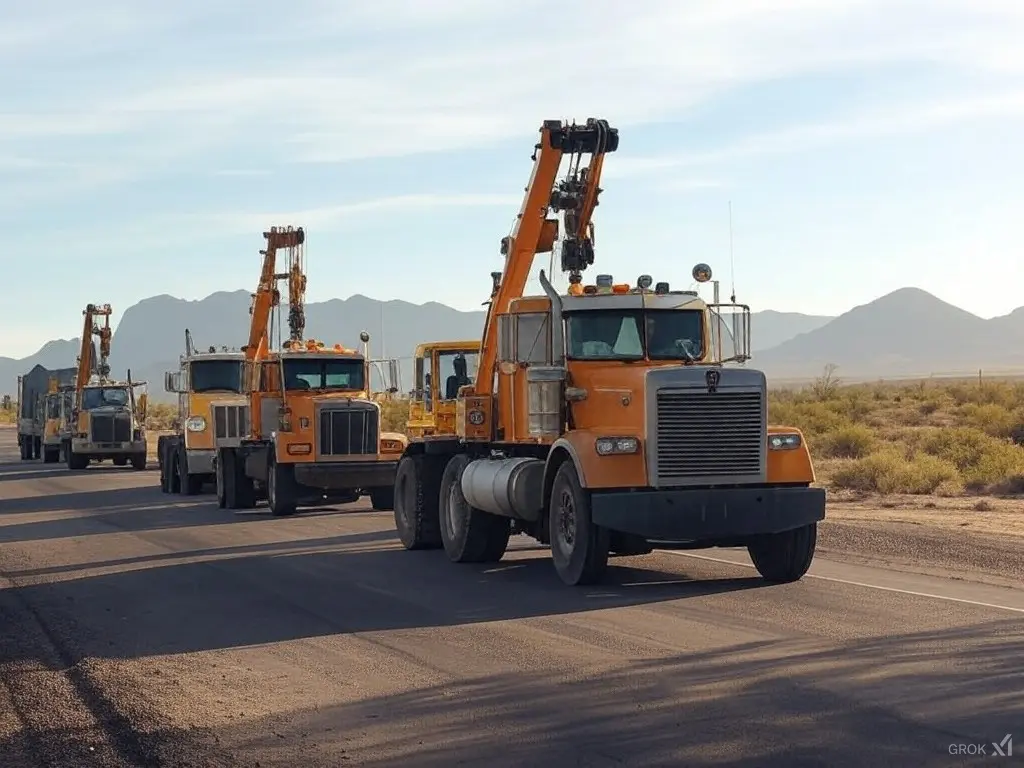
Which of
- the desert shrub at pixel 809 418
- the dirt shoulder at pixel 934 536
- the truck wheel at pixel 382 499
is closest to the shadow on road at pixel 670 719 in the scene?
the dirt shoulder at pixel 934 536

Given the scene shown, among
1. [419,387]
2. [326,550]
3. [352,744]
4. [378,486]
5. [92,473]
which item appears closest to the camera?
[352,744]

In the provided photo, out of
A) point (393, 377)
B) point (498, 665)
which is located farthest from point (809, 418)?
point (498, 665)

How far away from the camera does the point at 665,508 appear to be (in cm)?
1373

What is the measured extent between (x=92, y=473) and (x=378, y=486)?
812 inches

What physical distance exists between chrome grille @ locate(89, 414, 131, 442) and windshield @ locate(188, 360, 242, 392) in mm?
12061

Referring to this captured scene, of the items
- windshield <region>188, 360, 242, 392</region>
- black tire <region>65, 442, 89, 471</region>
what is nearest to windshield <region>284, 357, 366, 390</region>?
windshield <region>188, 360, 242, 392</region>

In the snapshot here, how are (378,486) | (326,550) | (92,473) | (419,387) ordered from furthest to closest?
(92,473) < (419,387) < (378,486) < (326,550)

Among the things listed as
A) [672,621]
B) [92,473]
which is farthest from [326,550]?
[92,473]

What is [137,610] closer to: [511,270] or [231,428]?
[511,270]

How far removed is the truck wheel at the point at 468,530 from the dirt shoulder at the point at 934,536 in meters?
3.84

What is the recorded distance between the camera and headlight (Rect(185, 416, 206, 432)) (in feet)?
104

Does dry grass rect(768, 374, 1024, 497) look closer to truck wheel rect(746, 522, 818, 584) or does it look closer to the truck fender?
truck wheel rect(746, 522, 818, 584)

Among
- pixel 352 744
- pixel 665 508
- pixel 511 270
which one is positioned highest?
pixel 511 270

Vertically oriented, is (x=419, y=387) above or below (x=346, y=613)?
above
